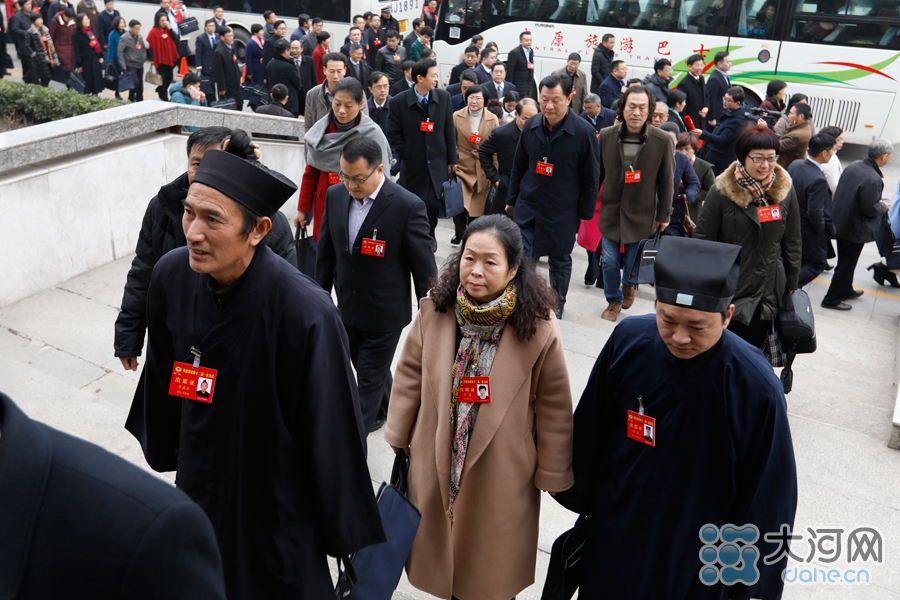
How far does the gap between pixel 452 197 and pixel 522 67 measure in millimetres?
7197

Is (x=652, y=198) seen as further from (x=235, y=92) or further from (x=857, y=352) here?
(x=235, y=92)

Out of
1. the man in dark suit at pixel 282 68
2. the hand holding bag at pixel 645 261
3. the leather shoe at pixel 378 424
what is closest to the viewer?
the leather shoe at pixel 378 424

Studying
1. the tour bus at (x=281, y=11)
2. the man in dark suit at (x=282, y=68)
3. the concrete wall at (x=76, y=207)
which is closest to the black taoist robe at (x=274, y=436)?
the concrete wall at (x=76, y=207)

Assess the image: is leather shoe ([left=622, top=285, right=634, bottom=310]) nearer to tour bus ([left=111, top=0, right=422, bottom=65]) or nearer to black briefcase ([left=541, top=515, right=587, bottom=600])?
black briefcase ([left=541, top=515, right=587, bottom=600])

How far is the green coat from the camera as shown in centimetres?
493

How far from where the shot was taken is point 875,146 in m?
7.70

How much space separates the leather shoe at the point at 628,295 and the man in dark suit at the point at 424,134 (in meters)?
2.19

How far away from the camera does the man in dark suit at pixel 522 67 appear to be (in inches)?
565

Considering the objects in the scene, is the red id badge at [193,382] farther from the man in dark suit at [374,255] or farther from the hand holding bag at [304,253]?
the hand holding bag at [304,253]

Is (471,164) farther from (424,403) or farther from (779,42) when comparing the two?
(779,42)

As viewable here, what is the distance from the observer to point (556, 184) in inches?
267

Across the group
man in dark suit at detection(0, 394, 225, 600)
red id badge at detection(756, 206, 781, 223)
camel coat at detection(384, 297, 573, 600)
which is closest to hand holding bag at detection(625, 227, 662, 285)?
red id badge at detection(756, 206, 781, 223)

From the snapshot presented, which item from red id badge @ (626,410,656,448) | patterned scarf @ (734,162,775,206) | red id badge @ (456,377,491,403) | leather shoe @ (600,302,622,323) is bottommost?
leather shoe @ (600,302,622,323)

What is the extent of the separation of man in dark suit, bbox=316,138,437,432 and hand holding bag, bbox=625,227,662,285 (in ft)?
6.11
